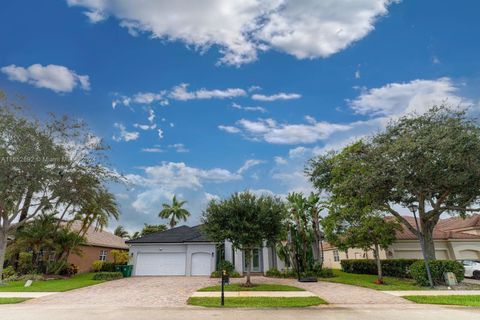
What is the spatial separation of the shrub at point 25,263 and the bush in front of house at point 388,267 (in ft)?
95.8

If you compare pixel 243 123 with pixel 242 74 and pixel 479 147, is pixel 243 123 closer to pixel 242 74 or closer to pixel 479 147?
pixel 242 74

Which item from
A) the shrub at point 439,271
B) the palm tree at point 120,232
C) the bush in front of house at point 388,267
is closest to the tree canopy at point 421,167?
the shrub at point 439,271

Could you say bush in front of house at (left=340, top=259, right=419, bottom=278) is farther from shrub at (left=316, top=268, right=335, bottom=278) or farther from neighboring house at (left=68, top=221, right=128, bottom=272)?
neighboring house at (left=68, top=221, right=128, bottom=272)

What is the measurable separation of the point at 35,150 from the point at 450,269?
28854mm

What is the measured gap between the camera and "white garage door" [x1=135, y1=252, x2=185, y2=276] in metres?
27.0

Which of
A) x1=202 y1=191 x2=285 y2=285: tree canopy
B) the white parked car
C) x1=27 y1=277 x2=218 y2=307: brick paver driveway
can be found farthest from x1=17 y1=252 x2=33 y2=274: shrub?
the white parked car

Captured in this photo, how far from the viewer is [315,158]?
1097 inches

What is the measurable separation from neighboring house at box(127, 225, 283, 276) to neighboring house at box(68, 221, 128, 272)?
608 cm

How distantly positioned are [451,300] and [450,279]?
5750 mm

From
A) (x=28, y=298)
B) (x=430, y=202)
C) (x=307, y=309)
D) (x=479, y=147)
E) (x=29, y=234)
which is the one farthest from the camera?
(x=29, y=234)

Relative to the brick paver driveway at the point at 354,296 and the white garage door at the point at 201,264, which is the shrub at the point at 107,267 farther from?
the brick paver driveway at the point at 354,296

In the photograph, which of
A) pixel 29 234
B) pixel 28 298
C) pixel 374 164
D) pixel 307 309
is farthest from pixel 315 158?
pixel 29 234

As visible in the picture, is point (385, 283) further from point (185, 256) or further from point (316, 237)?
point (185, 256)

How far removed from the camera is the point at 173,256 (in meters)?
27.5
